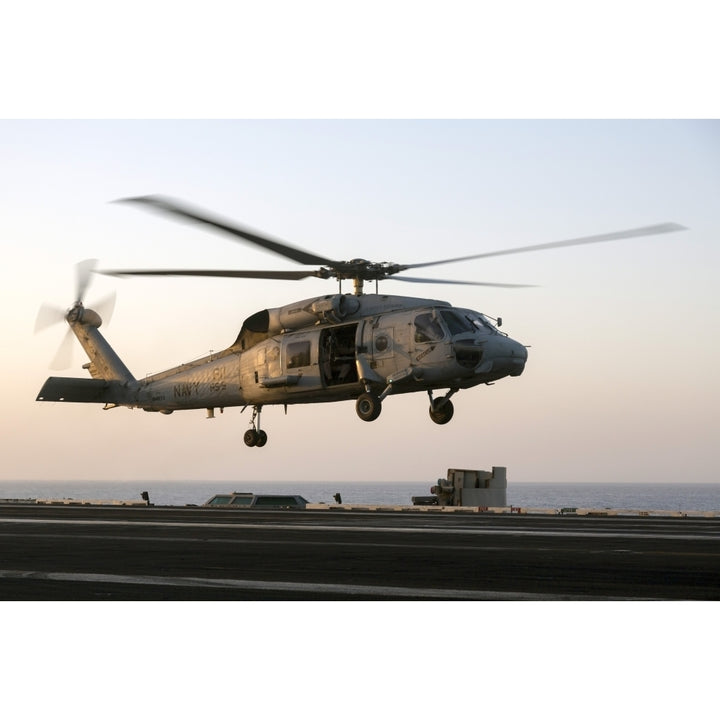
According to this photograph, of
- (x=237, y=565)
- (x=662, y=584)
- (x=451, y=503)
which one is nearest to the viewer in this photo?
(x=662, y=584)

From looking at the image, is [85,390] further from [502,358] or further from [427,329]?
[502,358]

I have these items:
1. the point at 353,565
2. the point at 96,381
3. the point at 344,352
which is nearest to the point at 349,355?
the point at 344,352

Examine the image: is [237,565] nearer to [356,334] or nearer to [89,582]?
[89,582]

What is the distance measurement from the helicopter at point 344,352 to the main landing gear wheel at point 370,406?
3cm

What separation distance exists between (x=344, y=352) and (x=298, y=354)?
5.72ft

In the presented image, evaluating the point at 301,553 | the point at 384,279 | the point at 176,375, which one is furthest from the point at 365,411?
the point at 301,553

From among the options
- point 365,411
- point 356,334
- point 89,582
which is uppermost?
point 356,334

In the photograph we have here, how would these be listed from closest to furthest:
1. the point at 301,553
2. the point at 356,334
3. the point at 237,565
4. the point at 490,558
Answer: the point at 237,565 → the point at 490,558 → the point at 301,553 → the point at 356,334

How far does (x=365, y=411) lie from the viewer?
1300 inches

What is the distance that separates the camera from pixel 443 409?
33.4m

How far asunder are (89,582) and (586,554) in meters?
8.81

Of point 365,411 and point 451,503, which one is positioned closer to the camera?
point 365,411

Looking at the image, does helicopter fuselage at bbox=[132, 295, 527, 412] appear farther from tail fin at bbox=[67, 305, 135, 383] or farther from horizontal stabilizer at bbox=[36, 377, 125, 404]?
tail fin at bbox=[67, 305, 135, 383]

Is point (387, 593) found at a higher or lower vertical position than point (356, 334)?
lower
